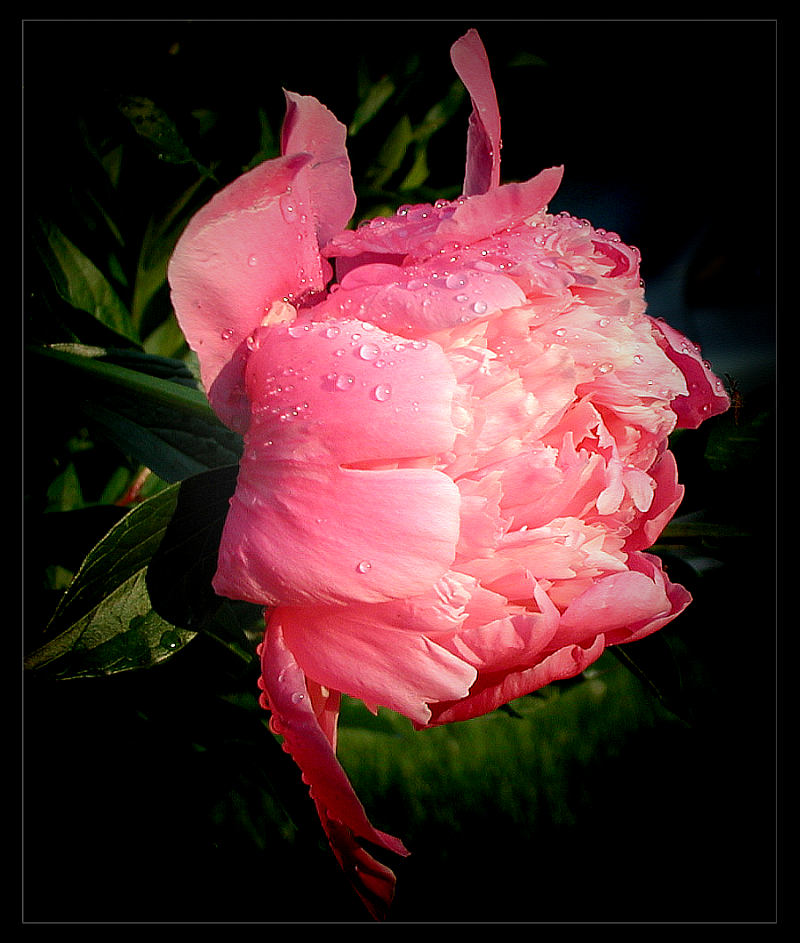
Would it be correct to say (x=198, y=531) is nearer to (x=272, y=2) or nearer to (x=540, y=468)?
(x=540, y=468)

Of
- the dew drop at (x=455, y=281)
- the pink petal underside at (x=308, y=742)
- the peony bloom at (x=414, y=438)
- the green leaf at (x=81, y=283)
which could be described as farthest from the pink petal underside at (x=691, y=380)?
the green leaf at (x=81, y=283)

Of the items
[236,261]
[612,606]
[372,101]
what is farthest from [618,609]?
[372,101]

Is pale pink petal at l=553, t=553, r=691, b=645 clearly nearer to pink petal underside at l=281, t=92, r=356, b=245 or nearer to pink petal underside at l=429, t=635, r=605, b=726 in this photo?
pink petal underside at l=429, t=635, r=605, b=726

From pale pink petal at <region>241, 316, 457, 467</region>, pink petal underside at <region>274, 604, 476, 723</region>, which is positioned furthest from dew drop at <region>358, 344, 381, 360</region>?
pink petal underside at <region>274, 604, 476, 723</region>

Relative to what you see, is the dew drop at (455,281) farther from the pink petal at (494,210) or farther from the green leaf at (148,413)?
the green leaf at (148,413)

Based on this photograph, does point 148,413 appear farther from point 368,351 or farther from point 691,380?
point 691,380

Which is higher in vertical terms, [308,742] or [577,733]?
[308,742]
